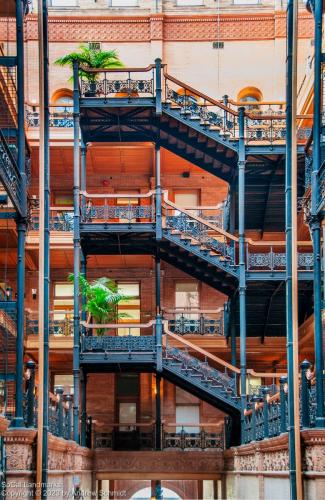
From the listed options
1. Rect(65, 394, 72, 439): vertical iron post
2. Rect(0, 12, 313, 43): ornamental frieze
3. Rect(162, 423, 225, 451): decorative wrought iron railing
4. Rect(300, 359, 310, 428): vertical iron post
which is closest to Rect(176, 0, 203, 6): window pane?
Rect(0, 12, 313, 43): ornamental frieze

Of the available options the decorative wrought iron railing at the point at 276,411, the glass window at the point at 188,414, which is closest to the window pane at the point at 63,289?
the glass window at the point at 188,414

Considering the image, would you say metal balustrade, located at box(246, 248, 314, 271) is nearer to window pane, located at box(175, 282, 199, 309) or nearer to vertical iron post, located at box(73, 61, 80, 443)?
vertical iron post, located at box(73, 61, 80, 443)

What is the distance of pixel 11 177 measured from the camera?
55.8 feet

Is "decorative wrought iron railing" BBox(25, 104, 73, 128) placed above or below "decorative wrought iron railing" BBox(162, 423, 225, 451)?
above

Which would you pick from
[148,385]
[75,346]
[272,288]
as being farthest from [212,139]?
[148,385]

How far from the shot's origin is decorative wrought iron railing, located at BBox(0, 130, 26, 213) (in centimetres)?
1600

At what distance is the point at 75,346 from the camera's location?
92.6 ft

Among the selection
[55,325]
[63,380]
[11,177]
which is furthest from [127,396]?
[11,177]

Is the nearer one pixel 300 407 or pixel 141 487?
pixel 300 407

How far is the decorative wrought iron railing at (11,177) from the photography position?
1600 centimetres

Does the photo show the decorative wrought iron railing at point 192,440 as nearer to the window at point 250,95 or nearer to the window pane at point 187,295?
the window pane at point 187,295

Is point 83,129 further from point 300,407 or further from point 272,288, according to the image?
point 300,407

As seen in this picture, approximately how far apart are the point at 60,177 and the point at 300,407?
21.3 m

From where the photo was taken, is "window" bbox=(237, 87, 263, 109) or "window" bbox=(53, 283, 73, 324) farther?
"window" bbox=(237, 87, 263, 109)
